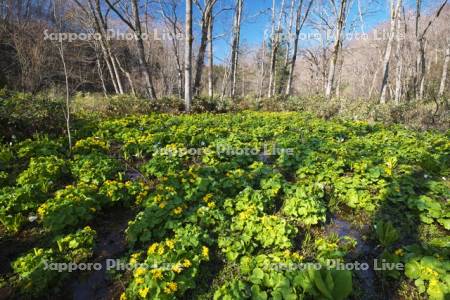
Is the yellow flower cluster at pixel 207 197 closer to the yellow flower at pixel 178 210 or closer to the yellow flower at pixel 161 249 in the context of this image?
the yellow flower at pixel 178 210

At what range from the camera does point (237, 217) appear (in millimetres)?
4113

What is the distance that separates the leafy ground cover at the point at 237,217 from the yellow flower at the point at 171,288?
1 centimetres

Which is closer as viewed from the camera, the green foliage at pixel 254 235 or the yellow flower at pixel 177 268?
the yellow flower at pixel 177 268

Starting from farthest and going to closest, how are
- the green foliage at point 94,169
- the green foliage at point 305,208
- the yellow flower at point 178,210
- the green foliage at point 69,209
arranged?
the green foliage at point 94,169, the green foliage at point 305,208, the yellow flower at point 178,210, the green foliage at point 69,209

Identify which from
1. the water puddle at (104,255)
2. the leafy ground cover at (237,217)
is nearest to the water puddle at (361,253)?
the leafy ground cover at (237,217)

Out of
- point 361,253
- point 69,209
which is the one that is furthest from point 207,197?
point 361,253

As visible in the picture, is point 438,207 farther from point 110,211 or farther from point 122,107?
point 122,107

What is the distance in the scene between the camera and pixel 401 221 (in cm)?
445

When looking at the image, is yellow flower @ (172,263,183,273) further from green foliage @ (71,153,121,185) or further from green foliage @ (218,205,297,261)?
green foliage @ (71,153,121,185)

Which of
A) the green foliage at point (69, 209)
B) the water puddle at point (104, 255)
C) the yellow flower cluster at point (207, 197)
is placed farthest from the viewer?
the yellow flower cluster at point (207, 197)

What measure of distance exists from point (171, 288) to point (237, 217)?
148 cm

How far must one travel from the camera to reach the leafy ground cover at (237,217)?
3.12 meters

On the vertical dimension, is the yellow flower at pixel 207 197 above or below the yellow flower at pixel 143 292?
above

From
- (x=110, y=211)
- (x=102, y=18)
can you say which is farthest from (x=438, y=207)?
(x=102, y=18)
